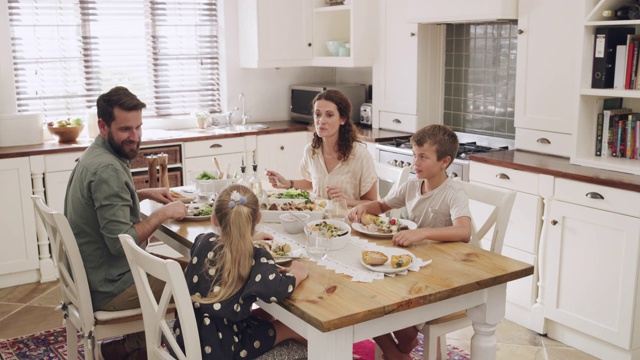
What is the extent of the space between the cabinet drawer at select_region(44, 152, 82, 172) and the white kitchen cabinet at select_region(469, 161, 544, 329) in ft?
8.44

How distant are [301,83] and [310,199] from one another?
10.5ft

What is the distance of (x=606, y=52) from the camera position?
3561 mm

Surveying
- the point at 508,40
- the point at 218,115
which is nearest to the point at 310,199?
the point at 508,40

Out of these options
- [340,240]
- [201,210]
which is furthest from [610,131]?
[201,210]

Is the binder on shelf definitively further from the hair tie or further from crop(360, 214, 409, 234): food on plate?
the hair tie

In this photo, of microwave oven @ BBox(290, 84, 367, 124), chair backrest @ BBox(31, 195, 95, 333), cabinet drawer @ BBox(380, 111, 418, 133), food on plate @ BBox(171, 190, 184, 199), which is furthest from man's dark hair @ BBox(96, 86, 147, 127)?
microwave oven @ BBox(290, 84, 367, 124)

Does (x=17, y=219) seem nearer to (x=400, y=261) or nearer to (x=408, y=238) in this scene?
(x=408, y=238)

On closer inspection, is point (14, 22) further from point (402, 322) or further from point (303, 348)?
point (402, 322)

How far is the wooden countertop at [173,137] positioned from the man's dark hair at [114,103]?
6.25 ft

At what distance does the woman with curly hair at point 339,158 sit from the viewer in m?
3.53

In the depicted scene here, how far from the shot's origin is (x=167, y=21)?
5.57 metres

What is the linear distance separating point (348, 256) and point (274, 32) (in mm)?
3408

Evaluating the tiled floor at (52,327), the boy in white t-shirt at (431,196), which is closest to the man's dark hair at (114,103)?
the boy in white t-shirt at (431,196)

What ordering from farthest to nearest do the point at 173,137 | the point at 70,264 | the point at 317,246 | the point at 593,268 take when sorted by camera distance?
the point at 173,137 < the point at 593,268 < the point at 70,264 < the point at 317,246
